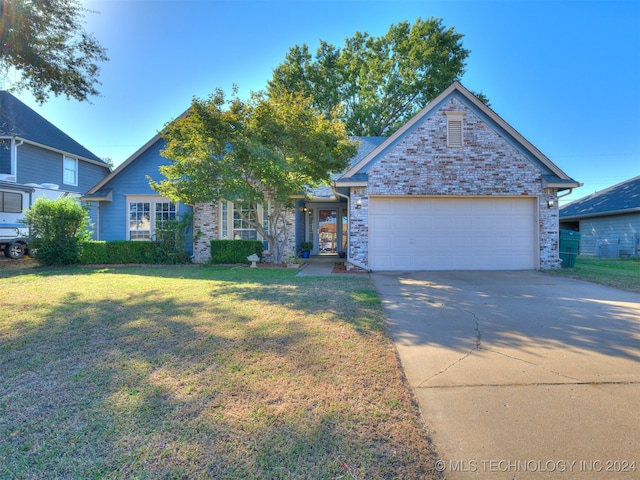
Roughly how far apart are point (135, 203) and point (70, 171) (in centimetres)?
963

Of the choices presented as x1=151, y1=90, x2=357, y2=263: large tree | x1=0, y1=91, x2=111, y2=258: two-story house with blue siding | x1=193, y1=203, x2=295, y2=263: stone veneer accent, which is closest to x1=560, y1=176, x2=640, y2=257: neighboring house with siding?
x1=151, y1=90, x2=357, y2=263: large tree

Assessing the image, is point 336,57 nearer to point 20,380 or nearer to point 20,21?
point 20,21

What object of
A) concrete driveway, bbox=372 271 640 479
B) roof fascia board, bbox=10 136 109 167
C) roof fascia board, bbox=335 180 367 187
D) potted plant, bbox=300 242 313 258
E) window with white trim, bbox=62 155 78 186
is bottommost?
concrete driveway, bbox=372 271 640 479

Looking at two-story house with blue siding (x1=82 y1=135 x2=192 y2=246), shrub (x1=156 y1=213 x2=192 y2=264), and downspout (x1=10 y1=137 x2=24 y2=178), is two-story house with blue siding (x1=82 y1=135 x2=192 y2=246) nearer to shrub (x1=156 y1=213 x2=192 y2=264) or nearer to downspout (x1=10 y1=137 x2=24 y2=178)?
shrub (x1=156 y1=213 x2=192 y2=264)

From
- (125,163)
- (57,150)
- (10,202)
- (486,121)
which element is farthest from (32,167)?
(486,121)

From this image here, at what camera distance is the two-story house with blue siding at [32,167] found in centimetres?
1449

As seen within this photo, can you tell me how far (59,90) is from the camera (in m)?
8.28

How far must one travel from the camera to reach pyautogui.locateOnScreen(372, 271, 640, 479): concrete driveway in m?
2.04

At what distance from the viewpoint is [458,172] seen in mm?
10594

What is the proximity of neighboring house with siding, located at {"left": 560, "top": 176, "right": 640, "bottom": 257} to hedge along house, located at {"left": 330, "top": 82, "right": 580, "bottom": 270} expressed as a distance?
32.3 feet

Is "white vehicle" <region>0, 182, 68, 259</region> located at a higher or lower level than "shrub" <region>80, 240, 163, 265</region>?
higher

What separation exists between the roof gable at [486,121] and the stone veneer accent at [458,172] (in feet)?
0.51

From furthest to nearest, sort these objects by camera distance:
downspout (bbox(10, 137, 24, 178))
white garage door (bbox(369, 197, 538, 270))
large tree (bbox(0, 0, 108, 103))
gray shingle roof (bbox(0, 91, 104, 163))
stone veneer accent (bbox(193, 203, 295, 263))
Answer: gray shingle roof (bbox(0, 91, 104, 163))
downspout (bbox(10, 137, 24, 178))
stone veneer accent (bbox(193, 203, 295, 263))
white garage door (bbox(369, 197, 538, 270))
large tree (bbox(0, 0, 108, 103))

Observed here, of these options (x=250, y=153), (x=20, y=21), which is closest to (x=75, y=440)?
(x=250, y=153)
